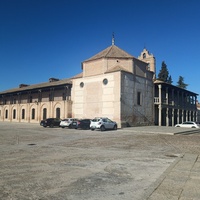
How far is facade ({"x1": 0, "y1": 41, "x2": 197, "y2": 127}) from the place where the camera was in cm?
3089

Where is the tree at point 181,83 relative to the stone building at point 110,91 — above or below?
above

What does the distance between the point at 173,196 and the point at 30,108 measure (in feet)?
147

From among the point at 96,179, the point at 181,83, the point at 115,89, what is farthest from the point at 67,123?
the point at 181,83

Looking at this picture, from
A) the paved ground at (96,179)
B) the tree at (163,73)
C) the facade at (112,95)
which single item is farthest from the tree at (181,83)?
A: the paved ground at (96,179)

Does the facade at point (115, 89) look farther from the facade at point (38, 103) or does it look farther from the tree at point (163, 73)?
the tree at point (163, 73)

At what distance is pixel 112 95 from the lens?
1216 inches

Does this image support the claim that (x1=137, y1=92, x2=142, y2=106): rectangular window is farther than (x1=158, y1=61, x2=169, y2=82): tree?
No

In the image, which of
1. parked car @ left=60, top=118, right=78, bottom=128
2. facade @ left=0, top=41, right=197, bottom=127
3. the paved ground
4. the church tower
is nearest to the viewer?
the paved ground

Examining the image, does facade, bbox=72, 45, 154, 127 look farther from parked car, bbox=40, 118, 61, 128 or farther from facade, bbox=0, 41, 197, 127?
parked car, bbox=40, 118, 61, 128

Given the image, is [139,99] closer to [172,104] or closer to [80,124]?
[172,104]

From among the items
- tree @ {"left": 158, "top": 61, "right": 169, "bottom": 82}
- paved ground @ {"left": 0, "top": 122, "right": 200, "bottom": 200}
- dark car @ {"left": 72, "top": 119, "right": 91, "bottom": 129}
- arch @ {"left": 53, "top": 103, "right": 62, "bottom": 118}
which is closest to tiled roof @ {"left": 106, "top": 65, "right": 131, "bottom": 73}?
dark car @ {"left": 72, "top": 119, "right": 91, "bottom": 129}

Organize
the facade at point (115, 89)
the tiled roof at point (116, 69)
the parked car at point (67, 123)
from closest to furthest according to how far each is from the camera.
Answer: the parked car at point (67, 123)
the facade at point (115, 89)
the tiled roof at point (116, 69)

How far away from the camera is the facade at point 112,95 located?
30891mm

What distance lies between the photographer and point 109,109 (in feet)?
102
